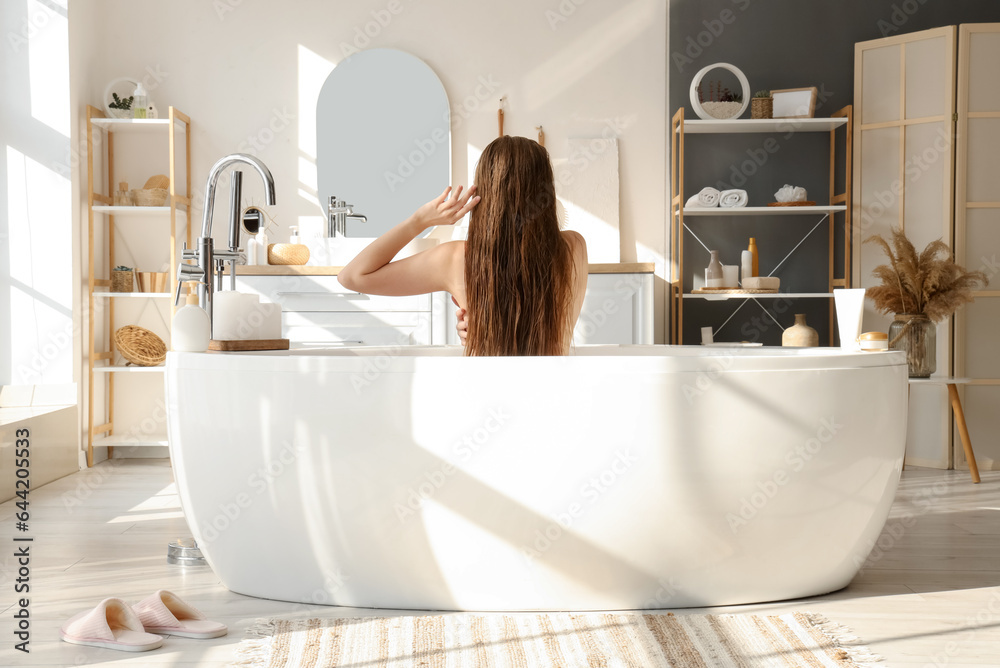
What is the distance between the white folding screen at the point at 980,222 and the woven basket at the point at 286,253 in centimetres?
288

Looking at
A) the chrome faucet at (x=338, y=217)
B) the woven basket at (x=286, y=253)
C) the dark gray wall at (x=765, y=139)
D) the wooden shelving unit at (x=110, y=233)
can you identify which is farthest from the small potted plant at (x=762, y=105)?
the wooden shelving unit at (x=110, y=233)

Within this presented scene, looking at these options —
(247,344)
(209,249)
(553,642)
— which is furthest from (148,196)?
(553,642)

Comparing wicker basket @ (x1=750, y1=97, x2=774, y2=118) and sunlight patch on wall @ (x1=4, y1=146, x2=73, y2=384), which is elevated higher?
wicker basket @ (x1=750, y1=97, x2=774, y2=118)

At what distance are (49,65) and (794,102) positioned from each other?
331 centimetres

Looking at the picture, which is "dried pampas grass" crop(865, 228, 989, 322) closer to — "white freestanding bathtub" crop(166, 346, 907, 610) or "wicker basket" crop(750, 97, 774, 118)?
"wicker basket" crop(750, 97, 774, 118)

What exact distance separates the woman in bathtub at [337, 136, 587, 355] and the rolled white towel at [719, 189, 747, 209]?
7.11 feet

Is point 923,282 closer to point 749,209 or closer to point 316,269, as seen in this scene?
point 749,209

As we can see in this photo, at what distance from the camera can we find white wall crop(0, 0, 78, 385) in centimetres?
372

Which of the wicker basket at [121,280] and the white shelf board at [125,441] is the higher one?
the wicker basket at [121,280]

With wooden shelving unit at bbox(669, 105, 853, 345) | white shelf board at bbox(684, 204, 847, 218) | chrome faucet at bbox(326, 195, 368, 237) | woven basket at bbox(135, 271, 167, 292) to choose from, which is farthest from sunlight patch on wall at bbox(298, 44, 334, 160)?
white shelf board at bbox(684, 204, 847, 218)

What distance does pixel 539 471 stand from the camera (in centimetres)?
179

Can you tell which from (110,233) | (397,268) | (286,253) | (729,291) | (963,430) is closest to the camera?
(397,268)

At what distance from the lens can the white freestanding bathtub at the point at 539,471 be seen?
5.84 ft

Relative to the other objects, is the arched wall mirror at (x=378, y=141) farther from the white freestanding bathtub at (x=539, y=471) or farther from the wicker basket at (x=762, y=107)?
the white freestanding bathtub at (x=539, y=471)
